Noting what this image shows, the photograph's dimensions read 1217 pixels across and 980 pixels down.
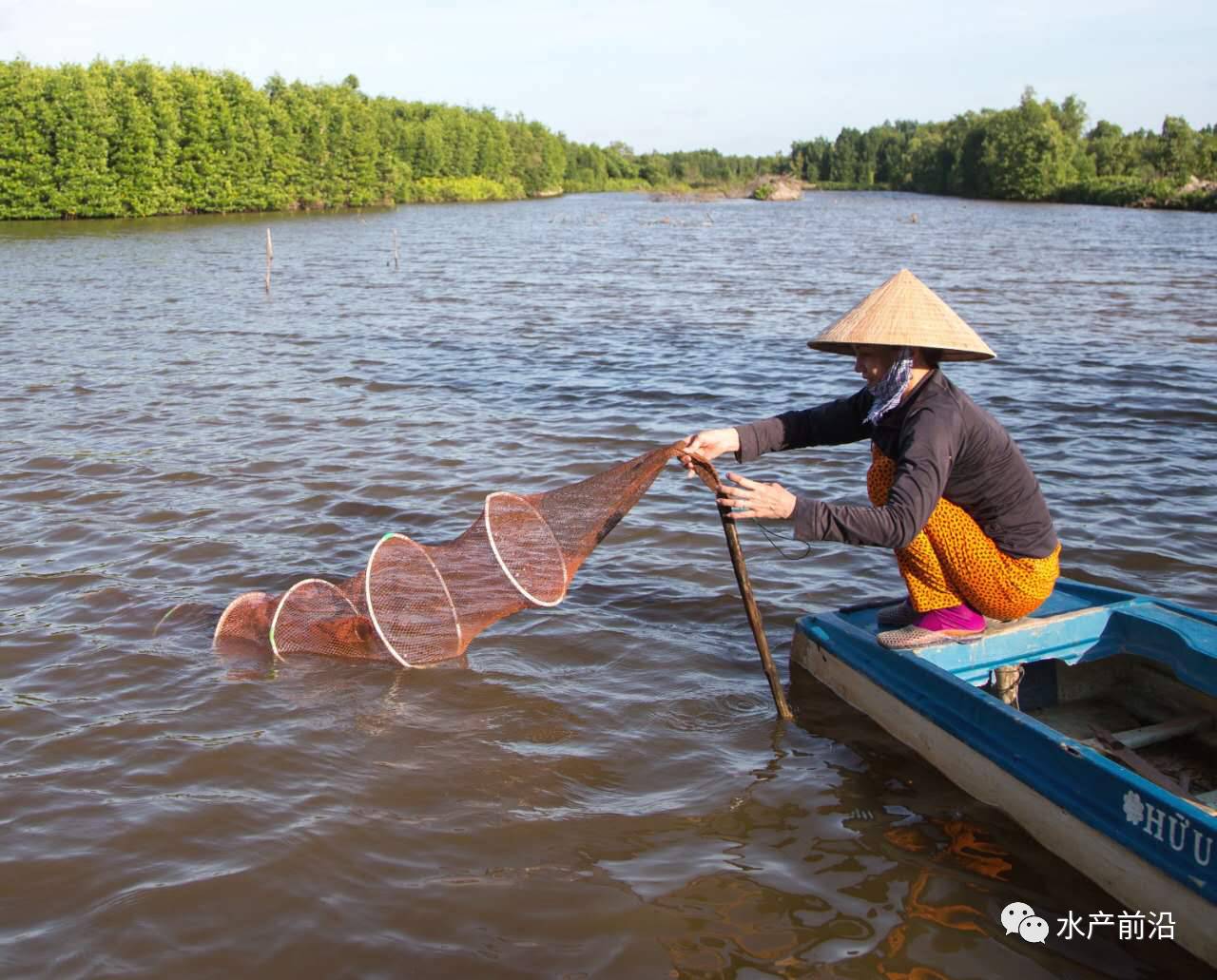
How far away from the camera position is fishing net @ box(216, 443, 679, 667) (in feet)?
19.6

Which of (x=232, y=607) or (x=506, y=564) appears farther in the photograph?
(x=232, y=607)

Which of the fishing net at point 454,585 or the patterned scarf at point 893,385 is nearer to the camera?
the patterned scarf at point 893,385

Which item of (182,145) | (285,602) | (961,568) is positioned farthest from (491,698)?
(182,145)

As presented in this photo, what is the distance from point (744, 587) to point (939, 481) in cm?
135

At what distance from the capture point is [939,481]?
4629 mm

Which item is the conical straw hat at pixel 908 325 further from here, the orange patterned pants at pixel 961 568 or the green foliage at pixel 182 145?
the green foliage at pixel 182 145

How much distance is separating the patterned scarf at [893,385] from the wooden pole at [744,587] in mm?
823

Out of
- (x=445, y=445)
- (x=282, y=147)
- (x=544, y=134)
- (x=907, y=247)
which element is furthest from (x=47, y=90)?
(x=544, y=134)

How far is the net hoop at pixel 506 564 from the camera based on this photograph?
5.77 meters

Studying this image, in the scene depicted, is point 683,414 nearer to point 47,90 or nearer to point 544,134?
point 47,90

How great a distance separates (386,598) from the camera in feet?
20.8

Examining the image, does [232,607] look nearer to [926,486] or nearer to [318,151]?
[926,486]

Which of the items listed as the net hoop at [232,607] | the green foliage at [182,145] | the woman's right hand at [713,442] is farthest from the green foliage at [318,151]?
the woman's right hand at [713,442]

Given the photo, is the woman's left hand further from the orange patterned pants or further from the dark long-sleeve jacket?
the orange patterned pants
